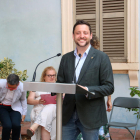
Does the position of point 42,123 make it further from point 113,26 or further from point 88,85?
point 113,26

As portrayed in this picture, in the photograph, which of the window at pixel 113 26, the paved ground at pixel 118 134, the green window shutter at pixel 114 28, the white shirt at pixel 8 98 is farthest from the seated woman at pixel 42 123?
the green window shutter at pixel 114 28

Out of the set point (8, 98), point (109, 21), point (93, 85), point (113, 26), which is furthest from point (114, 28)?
point (93, 85)

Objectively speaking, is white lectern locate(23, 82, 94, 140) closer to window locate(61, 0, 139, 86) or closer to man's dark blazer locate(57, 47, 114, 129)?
man's dark blazer locate(57, 47, 114, 129)

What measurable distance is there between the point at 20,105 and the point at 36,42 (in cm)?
192

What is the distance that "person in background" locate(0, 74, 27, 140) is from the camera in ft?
13.0

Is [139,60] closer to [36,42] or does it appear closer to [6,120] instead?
[36,42]

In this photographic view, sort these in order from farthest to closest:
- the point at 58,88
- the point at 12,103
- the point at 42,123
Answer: the point at 12,103 → the point at 42,123 → the point at 58,88

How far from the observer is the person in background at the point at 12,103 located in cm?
396

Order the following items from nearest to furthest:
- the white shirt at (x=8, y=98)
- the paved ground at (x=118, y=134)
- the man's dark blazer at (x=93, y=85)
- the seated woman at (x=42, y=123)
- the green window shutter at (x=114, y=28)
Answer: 1. the man's dark blazer at (x=93, y=85)
2. the seated woman at (x=42, y=123)
3. the white shirt at (x=8, y=98)
4. the paved ground at (x=118, y=134)
5. the green window shutter at (x=114, y=28)

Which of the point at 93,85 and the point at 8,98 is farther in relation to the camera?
the point at 8,98

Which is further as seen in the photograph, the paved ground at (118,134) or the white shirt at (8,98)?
the paved ground at (118,134)

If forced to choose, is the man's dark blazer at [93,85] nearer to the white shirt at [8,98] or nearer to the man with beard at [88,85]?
the man with beard at [88,85]

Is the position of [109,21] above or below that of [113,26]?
above

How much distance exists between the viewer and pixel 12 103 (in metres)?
4.16
